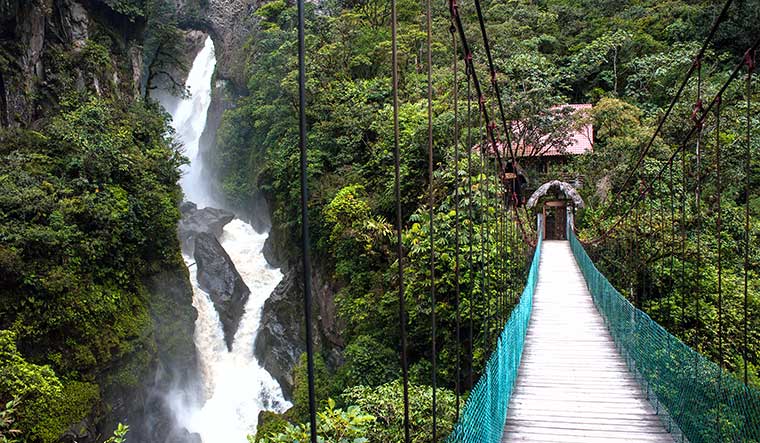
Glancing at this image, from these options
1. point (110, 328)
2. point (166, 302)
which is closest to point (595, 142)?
point (166, 302)

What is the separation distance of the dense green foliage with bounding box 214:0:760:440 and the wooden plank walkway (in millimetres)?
670

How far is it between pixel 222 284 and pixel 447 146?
26.5 feet

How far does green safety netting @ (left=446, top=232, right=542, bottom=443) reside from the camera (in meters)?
2.68

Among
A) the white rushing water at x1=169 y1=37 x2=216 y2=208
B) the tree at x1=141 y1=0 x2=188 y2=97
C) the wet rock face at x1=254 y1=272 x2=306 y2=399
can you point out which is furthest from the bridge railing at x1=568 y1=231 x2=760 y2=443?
the white rushing water at x1=169 y1=37 x2=216 y2=208

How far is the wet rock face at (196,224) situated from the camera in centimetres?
1639

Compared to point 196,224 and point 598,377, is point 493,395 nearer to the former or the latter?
point 598,377

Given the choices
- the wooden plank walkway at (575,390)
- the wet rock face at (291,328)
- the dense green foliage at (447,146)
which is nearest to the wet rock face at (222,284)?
the wet rock face at (291,328)

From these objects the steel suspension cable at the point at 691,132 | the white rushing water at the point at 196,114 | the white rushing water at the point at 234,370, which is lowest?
the white rushing water at the point at 234,370

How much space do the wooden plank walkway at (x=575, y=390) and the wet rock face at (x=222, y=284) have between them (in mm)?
9449

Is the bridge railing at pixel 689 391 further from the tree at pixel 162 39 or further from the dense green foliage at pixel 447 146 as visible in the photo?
the tree at pixel 162 39

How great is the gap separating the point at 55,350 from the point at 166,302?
3.48 meters

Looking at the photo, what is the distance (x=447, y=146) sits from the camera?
1030 cm

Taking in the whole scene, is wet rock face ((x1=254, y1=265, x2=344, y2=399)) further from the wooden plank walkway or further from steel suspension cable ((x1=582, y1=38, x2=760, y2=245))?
steel suspension cable ((x1=582, y1=38, x2=760, y2=245))

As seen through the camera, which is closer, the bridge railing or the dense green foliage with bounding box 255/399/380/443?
the dense green foliage with bounding box 255/399/380/443
